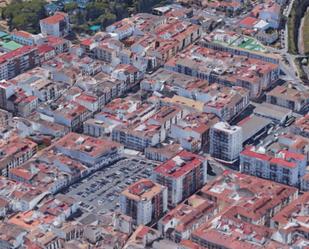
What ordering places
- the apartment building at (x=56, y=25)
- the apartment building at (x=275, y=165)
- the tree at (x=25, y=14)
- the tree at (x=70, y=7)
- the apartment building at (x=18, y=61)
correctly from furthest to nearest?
the tree at (x=70, y=7), the tree at (x=25, y=14), the apartment building at (x=56, y=25), the apartment building at (x=18, y=61), the apartment building at (x=275, y=165)

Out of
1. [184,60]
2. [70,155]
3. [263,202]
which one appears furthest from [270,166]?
[184,60]

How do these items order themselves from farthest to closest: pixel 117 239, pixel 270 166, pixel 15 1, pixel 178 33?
1. pixel 15 1
2. pixel 178 33
3. pixel 270 166
4. pixel 117 239

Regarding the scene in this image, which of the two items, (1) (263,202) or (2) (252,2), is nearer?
(1) (263,202)

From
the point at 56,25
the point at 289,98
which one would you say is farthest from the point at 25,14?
the point at 289,98

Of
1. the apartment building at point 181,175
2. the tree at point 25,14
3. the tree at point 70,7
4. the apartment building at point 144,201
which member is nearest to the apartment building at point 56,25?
the tree at point 25,14

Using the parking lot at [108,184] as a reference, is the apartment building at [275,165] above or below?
above

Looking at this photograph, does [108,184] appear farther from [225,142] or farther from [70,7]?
[70,7]

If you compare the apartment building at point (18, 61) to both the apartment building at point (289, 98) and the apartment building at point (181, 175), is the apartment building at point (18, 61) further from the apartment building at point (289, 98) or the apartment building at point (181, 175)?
the apartment building at point (181, 175)

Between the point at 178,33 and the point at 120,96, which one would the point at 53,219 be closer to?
the point at 120,96
